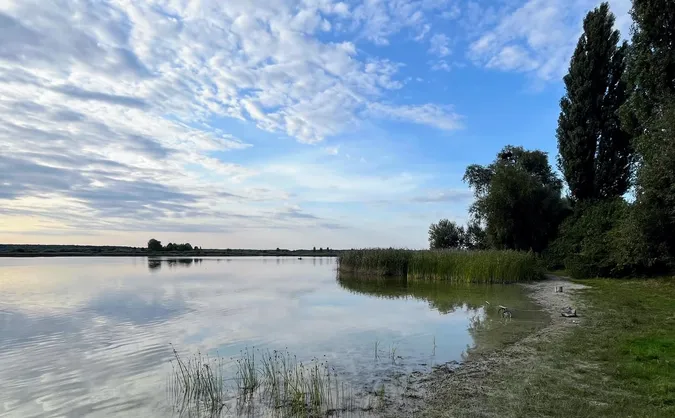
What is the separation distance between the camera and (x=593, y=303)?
569 inches

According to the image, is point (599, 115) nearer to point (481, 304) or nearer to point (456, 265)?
point (456, 265)

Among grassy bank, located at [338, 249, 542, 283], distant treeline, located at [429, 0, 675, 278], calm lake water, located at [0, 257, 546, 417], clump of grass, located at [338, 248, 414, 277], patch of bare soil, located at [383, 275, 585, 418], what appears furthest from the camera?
clump of grass, located at [338, 248, 414, 277]

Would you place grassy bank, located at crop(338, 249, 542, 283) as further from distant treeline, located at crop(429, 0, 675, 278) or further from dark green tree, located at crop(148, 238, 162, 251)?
dark green tree, located at crop(148, 238, 162, 251)

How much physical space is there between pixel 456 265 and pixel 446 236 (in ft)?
Answer: 75.8

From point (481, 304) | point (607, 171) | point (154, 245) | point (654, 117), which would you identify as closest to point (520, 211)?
point (607, 171)

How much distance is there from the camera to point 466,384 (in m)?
6.43

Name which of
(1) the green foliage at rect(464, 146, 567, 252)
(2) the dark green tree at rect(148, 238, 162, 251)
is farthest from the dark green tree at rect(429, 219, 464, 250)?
(2) the dark green tree at rect(148, 238, 162, 251)

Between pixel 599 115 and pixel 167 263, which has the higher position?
pixel 599 115

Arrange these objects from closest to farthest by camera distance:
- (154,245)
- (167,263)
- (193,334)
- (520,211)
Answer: (193,334) → (520,211) → (167,263) → (154,245)

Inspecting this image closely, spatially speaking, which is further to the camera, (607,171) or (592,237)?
(607,171)

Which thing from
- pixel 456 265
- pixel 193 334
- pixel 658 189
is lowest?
pixel 193 334

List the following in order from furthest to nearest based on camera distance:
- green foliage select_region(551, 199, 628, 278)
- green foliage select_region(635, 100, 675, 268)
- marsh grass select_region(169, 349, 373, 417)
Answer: green foliage select_region(551, 199, 628, 278)
green foliage select_region(635, 100, 675, 268)
marsh grass select_region(169, 349, 373, 417)

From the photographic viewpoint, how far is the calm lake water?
6789 mm

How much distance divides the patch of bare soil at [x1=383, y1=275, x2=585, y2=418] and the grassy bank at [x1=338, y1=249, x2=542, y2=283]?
13272 millimetres
